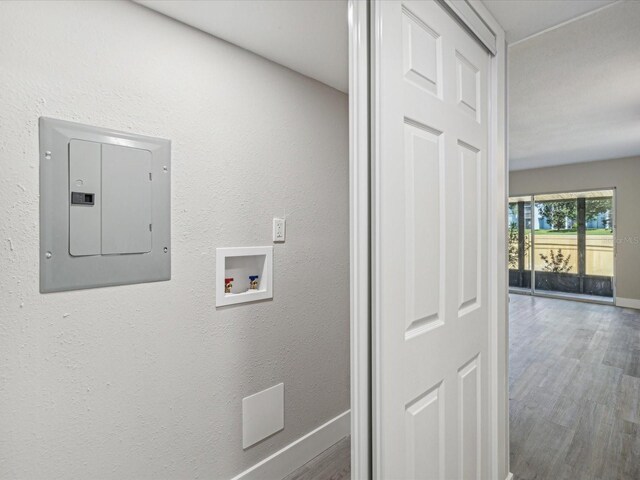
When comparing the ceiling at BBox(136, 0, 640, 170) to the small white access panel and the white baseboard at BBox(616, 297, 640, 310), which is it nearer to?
the small white access panel

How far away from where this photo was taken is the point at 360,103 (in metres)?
0.93

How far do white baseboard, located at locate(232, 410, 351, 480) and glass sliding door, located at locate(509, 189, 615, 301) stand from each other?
6.09 metres

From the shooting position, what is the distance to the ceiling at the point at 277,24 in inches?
56.7

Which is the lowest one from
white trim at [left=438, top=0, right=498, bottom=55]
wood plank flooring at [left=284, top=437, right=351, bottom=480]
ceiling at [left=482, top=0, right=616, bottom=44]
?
wood plank flooring at [left=284, top=437, right=351, bottom=480]

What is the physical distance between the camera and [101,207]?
52.3 inches

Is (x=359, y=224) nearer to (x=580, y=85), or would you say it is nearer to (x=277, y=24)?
(x=277, y=24)

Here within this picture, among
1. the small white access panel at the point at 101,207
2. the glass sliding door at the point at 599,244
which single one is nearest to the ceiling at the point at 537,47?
the small white access panel at the point at 101,207

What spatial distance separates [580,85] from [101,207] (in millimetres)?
3507

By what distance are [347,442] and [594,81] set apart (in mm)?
3296

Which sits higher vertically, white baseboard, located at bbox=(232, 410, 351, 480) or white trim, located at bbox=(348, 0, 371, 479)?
white trim, located at bbox=(348, 0, 371, 479)

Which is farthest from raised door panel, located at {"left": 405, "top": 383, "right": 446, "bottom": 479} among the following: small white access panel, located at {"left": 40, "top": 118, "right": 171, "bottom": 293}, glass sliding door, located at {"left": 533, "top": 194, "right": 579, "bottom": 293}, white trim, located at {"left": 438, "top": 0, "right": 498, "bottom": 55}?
glass sliding door, located at {"left": 533, "top": 194, "right": 579, "bottom": 293}

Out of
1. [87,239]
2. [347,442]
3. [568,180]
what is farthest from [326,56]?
[568,180]

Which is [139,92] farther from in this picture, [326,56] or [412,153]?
[412,153]

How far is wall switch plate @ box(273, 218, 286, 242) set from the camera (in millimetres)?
1938
